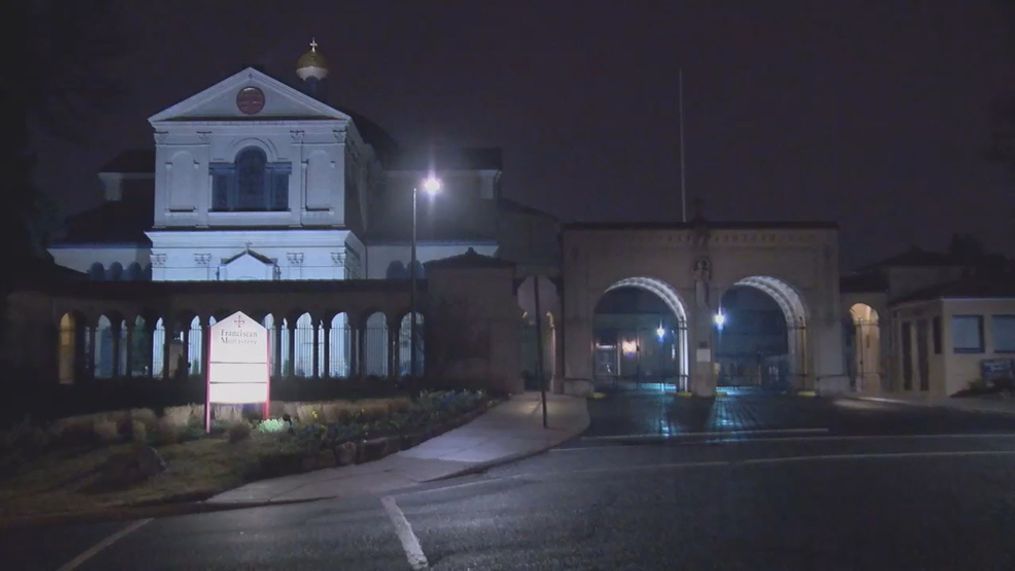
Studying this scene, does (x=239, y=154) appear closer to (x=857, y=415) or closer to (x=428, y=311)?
(x=428, y=311)

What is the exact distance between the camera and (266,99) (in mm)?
50531

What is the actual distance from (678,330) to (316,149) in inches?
742

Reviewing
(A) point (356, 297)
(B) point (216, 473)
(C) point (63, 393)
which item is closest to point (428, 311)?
(A) point (356, 297)

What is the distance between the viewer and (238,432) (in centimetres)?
1980

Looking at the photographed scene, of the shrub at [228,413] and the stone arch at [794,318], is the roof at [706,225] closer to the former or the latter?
the stone arch at [794,318]

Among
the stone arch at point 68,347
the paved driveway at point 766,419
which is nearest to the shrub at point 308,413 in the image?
the paved driveway at point 766,419

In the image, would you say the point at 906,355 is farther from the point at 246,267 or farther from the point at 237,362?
the point at 237,362

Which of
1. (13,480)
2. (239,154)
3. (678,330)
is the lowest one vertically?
(13,480)

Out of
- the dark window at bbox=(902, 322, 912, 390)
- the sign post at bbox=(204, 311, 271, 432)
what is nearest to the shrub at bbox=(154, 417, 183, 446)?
the sign post at bbox=(204, 311, 271, 432)

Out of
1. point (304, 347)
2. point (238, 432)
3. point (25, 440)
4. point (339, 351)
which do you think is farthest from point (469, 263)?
point (25, 440)

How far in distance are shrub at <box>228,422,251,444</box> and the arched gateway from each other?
77.3 ft

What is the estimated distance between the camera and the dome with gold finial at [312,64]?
56.7 metres

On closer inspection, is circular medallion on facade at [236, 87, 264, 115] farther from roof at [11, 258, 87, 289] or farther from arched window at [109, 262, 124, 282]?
roof at [11, 258, 87, 289]

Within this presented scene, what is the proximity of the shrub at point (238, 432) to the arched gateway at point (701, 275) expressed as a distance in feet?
77.3
